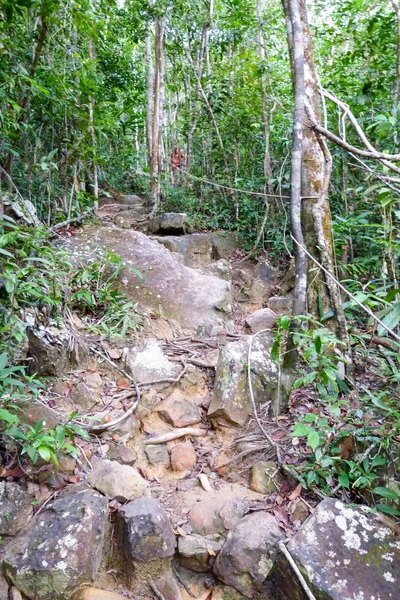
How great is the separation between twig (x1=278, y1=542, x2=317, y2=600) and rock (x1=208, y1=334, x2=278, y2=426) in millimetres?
1128

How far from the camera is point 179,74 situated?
9.27 metres

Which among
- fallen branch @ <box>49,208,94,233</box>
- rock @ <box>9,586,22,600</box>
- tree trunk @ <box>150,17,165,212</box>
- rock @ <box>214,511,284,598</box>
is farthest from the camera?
tree trunk @ <box>150,17,165,212</box>

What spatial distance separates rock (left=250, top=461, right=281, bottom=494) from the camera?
2.58m

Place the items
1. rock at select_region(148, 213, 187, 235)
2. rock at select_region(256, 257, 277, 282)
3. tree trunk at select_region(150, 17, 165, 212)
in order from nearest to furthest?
rock at select_region(256, 257, 277, 282) → rock at select_region(148, 213, 187, 235) → tree trunk at select_region(150, 17, 165, 212)

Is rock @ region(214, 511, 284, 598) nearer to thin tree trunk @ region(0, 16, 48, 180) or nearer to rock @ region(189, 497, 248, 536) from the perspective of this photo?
rock @ region(189, 497, 248, 536)

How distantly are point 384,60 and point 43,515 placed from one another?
6243 millimetres

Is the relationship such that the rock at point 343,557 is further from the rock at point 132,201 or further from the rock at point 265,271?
the rock at point 132,201

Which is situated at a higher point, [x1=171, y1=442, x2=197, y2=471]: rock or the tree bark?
the tree bark

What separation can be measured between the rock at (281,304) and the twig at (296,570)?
317 centimetres

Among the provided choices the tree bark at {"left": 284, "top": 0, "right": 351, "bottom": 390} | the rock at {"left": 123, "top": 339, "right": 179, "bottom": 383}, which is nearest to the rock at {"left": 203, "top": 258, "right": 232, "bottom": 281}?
the rock at {"left": 123, "top": 339, "right": 179, "bottom": 383}

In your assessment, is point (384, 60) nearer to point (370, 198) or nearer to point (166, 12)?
point (370, 198)

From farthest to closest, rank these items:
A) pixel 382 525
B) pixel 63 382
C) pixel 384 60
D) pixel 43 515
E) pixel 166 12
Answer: pixel 166 12, pixel 384 60, pixel 63 382, pixel 43 515, pixel 382 525

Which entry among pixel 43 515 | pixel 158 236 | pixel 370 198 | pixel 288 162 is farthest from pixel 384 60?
pixel 43 515

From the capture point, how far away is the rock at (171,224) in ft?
21.2
